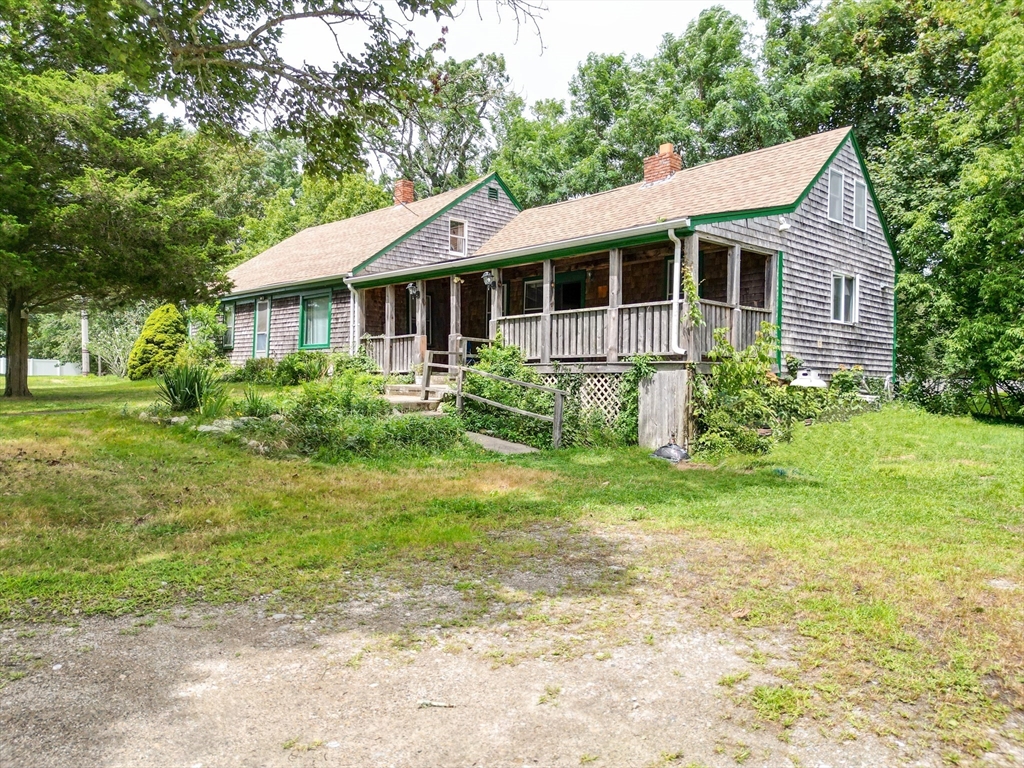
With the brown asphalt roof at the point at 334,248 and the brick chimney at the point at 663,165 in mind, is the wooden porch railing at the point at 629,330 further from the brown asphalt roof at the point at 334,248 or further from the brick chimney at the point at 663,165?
the brown asphalt roof at the point at 334,248

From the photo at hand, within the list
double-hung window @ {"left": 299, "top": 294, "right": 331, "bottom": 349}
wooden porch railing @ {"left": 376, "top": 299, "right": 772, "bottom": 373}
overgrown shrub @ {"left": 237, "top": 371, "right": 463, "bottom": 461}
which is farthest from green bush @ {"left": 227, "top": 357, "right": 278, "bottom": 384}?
overgrown shrub @ {"left": 237, "top": 371, "right": 463, "bottom": 461}

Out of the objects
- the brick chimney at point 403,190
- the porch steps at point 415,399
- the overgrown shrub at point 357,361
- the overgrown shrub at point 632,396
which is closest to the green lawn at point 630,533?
the overgrown shrub at point 632,396

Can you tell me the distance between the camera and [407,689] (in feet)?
10.3

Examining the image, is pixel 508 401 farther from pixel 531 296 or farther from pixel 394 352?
pixel 531 296

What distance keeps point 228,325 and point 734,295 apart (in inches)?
741

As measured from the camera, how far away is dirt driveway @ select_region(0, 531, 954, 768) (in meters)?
2.61

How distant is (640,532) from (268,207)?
3616 cm

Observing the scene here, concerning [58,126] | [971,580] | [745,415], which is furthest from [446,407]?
[58,126]

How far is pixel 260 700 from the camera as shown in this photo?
300cm

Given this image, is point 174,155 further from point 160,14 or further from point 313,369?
point 160,14

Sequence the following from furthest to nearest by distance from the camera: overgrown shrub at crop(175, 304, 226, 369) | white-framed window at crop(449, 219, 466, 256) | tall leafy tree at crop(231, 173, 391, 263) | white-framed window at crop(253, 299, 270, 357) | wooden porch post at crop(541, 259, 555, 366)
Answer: tall leafy tree at crop(231, 173, 391, 263) → overgrown shrub at crop(175, 304, 226, 369) → white-framed window at crop(253, 299, 270, 357) → white-framed window at crop(449, 219, 466, 256) → wooden porch post at crop(541, 259, 555, 366)

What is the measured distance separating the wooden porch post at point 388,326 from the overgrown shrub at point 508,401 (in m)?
4.92

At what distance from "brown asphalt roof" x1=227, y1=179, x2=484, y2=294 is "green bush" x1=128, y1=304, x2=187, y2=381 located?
2.88 m

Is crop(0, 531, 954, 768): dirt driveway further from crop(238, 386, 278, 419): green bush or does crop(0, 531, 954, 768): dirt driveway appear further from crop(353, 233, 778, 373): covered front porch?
crop(353, 233, 778, 373): covered front porch
